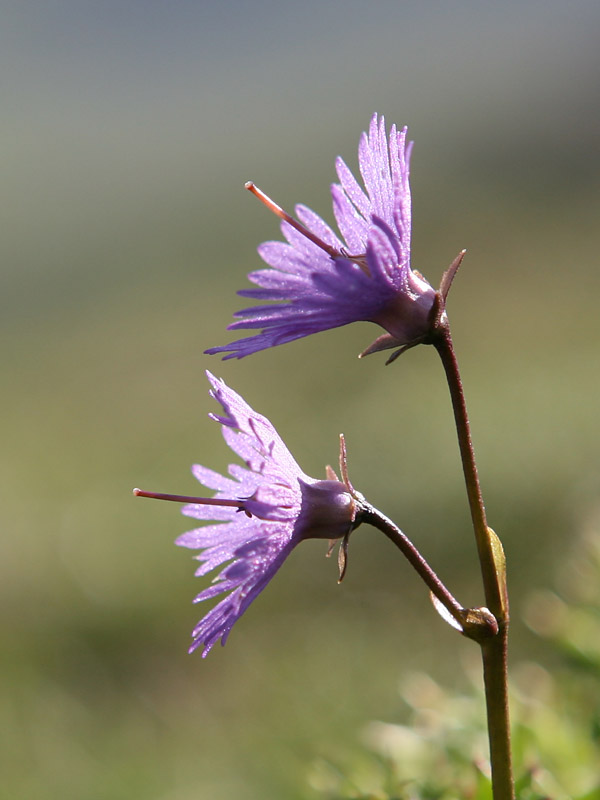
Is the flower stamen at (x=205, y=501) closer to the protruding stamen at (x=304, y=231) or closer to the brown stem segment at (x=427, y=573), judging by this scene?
the brown stem segment at (x=427, y=573)

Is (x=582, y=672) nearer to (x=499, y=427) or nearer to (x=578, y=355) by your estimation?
(x=499, y=427)

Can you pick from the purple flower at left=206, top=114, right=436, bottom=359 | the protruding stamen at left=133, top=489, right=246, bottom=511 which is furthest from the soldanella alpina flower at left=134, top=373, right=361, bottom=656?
the purple flower at left=206, top=114, right=436, bottom=359

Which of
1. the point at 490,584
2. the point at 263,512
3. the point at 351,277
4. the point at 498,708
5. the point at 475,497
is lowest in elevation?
the point at 498,708

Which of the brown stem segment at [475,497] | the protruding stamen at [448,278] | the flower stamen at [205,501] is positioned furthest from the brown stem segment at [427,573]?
the protruding stamen at [448,278]

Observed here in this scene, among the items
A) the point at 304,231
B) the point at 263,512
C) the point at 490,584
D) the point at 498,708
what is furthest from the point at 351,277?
the point at 498,708

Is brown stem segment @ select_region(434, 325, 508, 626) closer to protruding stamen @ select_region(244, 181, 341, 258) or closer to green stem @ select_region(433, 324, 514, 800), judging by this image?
green stem @ select_region(433, 324, 514, 800)

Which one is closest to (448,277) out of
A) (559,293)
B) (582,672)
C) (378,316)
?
(378,316)

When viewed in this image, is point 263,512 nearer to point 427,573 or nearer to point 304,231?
point 427,573
